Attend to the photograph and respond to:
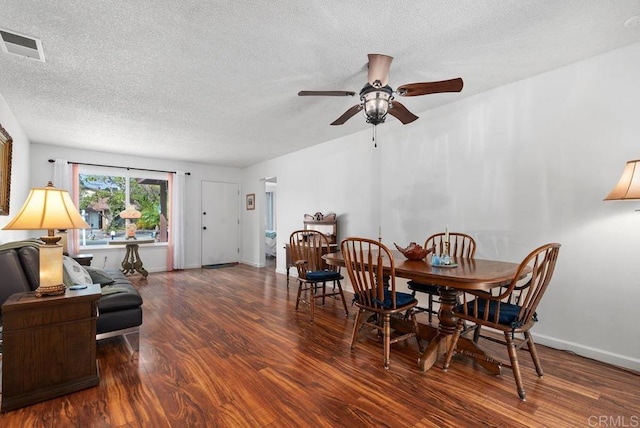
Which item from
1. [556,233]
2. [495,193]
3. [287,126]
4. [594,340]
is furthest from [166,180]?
[594,340]

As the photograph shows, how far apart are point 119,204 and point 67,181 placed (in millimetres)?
923

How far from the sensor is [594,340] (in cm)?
238

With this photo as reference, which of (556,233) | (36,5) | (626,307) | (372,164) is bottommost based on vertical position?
(626,307)

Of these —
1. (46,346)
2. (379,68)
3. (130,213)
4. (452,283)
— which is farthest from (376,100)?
(130,213)

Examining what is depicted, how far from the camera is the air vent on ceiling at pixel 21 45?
2.02 m

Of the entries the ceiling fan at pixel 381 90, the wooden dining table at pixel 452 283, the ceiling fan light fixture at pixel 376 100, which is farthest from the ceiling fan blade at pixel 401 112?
the wooden dining table at pixel 452 283

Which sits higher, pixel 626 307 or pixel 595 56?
pixel 595 56

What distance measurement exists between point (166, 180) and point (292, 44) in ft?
17.5

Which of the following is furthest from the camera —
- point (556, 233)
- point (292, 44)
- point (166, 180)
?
point (166, 180)

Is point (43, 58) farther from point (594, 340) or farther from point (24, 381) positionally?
point (594, 340)

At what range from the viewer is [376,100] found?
2316 millimetres

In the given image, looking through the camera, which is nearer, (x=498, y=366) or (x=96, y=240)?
(x=498, y=366)

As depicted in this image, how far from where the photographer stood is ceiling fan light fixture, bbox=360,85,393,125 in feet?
7.54

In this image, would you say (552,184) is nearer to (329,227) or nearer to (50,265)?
(329,227)
